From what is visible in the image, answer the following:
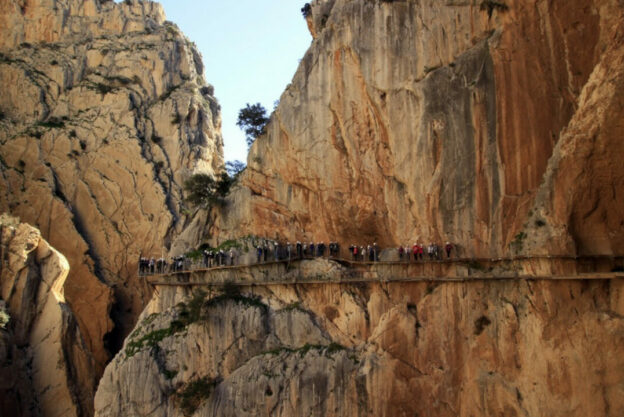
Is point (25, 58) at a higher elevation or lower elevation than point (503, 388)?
higher

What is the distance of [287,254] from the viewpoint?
32.9m

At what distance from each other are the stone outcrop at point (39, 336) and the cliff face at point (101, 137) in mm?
5584

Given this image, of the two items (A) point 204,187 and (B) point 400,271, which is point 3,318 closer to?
(A) point 204,187

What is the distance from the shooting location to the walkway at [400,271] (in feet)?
77.4

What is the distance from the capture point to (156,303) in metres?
35.7

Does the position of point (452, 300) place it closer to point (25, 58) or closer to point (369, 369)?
point (369, 369)

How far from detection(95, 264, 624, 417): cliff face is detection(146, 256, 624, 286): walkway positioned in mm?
480

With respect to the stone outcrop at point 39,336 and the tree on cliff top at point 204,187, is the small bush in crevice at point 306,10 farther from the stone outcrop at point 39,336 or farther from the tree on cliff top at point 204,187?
the stone outcrop at point 39,336

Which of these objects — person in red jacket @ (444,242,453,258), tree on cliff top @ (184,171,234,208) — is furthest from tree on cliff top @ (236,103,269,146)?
person in red jacket @ (444,242,453,258)

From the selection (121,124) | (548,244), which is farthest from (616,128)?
(121,124)

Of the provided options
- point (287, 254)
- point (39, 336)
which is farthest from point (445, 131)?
point (39, 336)

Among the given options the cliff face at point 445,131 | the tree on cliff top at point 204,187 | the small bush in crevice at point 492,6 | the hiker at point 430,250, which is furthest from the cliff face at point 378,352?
the small bush in crevice at point 492,6

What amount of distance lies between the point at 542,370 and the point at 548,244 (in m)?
4.94

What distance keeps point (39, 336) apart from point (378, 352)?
2773 centimetres
